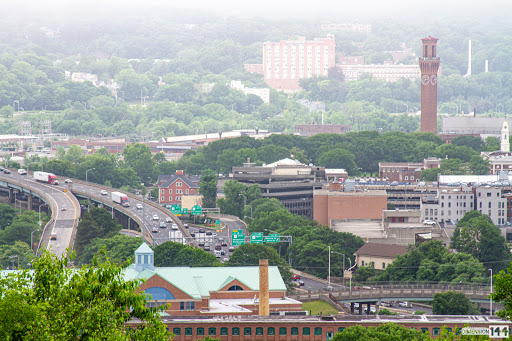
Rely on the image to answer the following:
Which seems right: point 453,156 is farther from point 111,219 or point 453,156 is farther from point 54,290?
point 54,290

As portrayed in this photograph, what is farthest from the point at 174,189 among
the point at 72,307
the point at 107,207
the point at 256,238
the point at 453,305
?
the point at 72,307

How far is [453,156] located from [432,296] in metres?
94.7

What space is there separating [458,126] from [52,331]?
17274cm

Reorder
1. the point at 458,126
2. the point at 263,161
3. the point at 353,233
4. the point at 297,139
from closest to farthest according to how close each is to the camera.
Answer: the point at 353,233 → the point at 263,161 → the point at 297,139 → the point at 458,126

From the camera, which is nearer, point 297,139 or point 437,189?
point 437,189

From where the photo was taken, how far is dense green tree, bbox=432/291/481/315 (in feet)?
216

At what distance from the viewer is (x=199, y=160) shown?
159250 mm

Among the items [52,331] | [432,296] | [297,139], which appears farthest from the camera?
[297,139]

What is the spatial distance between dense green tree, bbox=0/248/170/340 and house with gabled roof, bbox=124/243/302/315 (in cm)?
2870

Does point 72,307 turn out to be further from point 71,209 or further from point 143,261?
point 71,209

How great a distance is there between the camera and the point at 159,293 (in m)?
61.6

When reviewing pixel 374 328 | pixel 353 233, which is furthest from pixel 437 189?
pixel 374 328

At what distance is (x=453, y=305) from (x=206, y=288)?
13348mm

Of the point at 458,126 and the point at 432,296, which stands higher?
the point at 458,126
